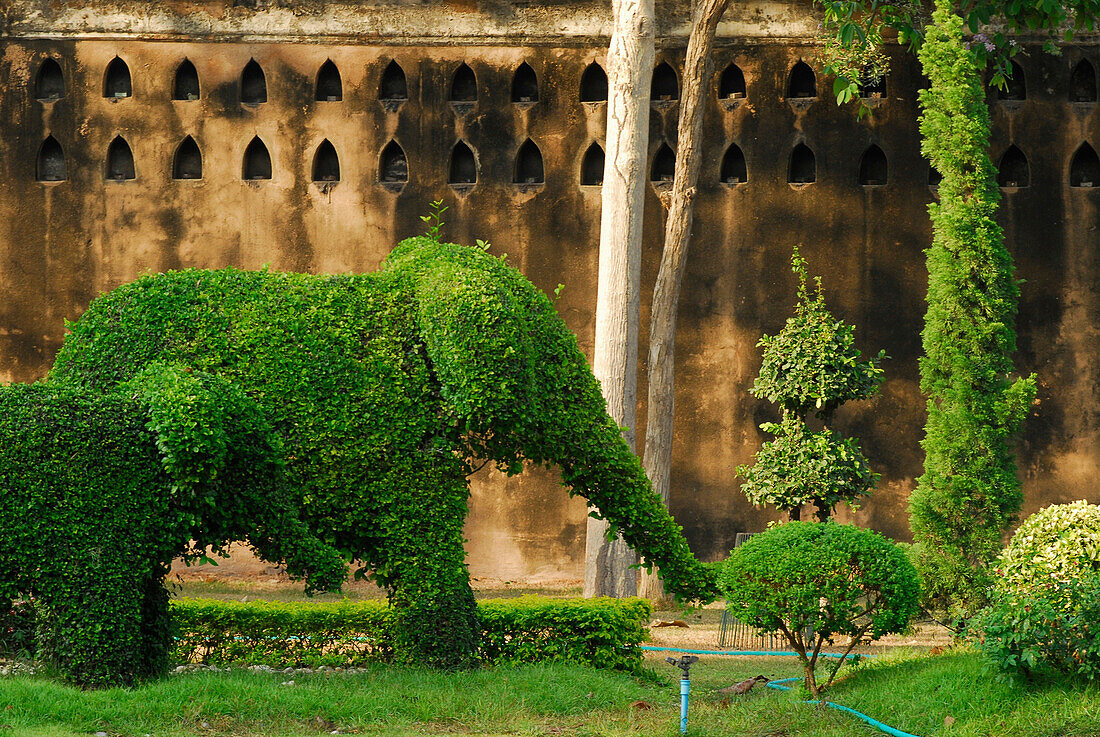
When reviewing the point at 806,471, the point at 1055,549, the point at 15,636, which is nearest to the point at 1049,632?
the point at 1055,549

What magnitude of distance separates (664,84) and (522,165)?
1934 millimetres

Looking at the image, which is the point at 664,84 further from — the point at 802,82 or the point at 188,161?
the point at 188,161

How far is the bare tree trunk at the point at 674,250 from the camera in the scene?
42.6 ft

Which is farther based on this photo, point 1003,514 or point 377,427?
point 1003,514

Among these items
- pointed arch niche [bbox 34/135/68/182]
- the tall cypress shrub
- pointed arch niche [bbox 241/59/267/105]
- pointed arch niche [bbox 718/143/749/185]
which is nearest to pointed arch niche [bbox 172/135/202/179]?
pointed arch niche [bbox 241/59/267/105]

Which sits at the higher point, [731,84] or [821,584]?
[731,84]

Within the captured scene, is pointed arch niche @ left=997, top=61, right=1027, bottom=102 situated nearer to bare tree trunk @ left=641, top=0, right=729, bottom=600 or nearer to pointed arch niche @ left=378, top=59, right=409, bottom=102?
bare tree trunk @ left=641, top=0, right=729, bottom=600

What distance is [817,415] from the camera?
11602mm

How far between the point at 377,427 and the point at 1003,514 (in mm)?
6179

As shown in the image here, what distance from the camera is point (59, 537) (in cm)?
702

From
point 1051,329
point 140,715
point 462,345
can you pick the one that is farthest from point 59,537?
point 1051,329

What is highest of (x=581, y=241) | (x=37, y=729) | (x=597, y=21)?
(x=597, y=21)

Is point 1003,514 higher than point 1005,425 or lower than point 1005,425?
lower

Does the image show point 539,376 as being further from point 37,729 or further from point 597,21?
point 597,21
